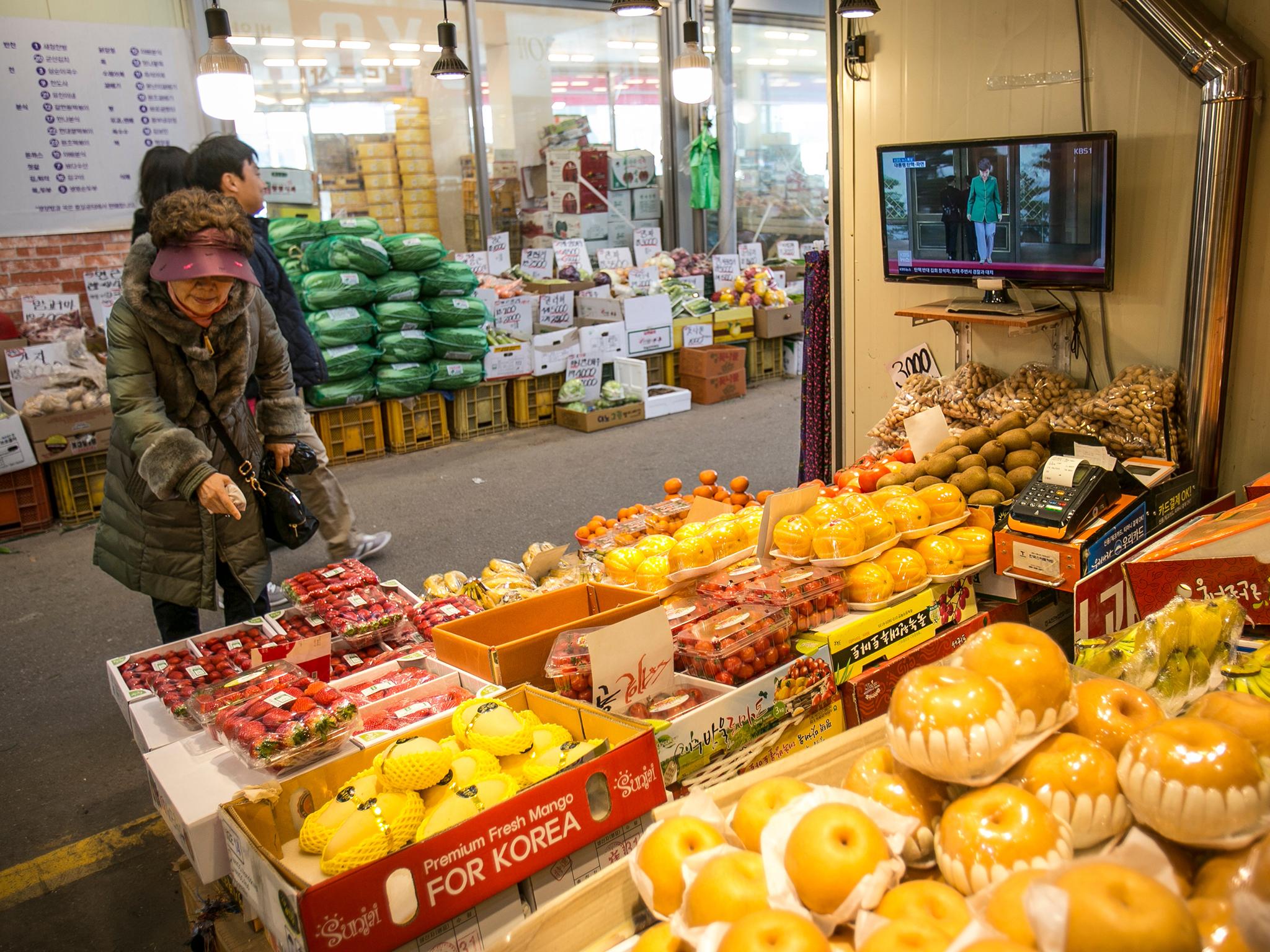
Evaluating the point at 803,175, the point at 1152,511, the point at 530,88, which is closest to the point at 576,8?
the point at 530,88

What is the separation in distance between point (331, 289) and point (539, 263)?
8.42 ft

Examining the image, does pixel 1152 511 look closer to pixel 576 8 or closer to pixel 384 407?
pixel 384 407

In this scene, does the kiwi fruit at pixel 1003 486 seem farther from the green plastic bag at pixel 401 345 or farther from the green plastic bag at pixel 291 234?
the green plastic bag at pixel 291 234

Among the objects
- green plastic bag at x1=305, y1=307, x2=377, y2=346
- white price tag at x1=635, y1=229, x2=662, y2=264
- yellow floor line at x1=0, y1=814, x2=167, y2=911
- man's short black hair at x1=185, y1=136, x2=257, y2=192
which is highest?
man's short black hair at x1=185, y1=136, x2=257, y2=192

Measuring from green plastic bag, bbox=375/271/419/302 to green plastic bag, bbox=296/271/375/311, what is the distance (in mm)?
121

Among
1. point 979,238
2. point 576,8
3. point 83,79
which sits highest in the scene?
point 576,8

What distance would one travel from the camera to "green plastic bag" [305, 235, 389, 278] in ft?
22.4

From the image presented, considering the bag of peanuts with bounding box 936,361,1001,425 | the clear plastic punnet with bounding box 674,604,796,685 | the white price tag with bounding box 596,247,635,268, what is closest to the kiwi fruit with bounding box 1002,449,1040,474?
the bag of peanuts with bounding box 936,361,1001,425

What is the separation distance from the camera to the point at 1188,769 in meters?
1.18

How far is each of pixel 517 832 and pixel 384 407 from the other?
595 centimetres

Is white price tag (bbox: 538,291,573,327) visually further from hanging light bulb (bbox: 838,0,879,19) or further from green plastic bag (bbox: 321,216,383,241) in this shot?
hanging light bulb (bbox: 838,0,879,19)

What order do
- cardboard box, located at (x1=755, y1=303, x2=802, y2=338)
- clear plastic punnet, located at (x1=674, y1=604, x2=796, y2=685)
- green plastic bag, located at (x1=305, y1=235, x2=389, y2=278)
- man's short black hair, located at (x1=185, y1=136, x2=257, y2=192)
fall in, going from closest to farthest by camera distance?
clear plastic punnet, located at (x1=674, y1=604, x2=796, y2=685) < man's short black hair, located at (x1=185, y1=136, x2=257, y2=192) < green plastic bag, located at (x1=305, y1=235, x2=389, y2=278) < cardboard box, located at (x1=755, y1=303, x2=802, y2=338)

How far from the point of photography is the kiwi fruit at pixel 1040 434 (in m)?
3.23

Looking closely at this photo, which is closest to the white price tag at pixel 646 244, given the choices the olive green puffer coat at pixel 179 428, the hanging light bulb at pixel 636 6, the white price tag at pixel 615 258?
the white price tag at pixel 615 258
